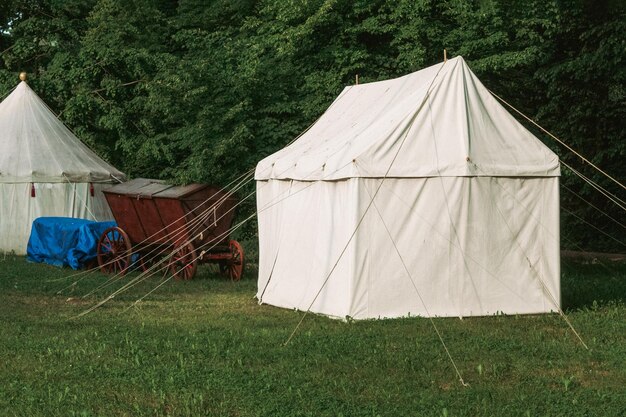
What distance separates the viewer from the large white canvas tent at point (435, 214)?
13.7 m

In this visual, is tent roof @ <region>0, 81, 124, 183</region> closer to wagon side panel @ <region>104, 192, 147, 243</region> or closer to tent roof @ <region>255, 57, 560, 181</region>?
wagon side panel @ <region>104, 192, 147, 243</region>

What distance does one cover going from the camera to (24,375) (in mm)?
10195

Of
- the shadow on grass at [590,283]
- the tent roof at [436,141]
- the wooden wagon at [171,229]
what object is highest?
the tent roof at [436,141]

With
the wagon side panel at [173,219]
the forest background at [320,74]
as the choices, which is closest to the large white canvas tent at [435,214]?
the wagon side panel at [173,219]

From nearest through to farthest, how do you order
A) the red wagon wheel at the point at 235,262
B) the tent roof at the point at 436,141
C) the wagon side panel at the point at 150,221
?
1. the tent roof at the point at 436,141
2. the red wagon wheel at the point at 235,262
3. the wagon side panel at the point at 150,221

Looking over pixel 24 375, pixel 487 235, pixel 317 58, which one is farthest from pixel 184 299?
pixel 317 58

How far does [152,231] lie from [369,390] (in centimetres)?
1233

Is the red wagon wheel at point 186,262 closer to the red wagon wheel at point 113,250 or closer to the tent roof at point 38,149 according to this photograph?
the red wagon wheel at point 113,250

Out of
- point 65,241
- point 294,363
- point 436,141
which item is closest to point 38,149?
point 65,241

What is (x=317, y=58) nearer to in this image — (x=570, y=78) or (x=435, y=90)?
(x=570, y=78)

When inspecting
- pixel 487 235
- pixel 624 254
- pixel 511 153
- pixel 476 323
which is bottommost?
pixel 624 254

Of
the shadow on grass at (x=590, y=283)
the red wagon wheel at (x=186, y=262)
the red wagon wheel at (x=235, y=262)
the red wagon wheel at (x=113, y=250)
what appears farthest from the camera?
the red wagon wheel at (x=113, y=250)

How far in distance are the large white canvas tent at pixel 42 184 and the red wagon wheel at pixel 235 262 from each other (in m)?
9.12

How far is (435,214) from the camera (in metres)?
13.8
